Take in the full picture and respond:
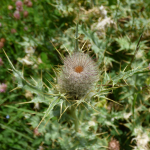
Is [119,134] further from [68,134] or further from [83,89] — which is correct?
[83,89]

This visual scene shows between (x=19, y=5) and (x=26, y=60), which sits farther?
(x=19, y=5)

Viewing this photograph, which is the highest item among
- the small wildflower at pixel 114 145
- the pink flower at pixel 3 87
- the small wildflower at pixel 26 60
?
the small wildflower at pixel 26 60

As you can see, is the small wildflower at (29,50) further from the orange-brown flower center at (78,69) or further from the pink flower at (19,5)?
the orange-brown flower center at (78,69)

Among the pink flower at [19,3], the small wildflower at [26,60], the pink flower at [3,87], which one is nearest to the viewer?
the pink flower at [3,87]

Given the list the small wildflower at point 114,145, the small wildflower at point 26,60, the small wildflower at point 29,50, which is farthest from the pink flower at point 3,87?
the small wildflower at point 114,145

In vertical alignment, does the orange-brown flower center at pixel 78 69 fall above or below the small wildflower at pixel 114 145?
above

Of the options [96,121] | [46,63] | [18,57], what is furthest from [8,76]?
[96,121]

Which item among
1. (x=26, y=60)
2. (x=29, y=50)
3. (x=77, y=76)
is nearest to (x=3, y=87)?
(x=26, y=60)

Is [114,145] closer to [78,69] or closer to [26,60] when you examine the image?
[78,69]

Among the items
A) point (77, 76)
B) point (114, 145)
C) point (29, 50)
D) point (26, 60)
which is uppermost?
point (77, 76)
